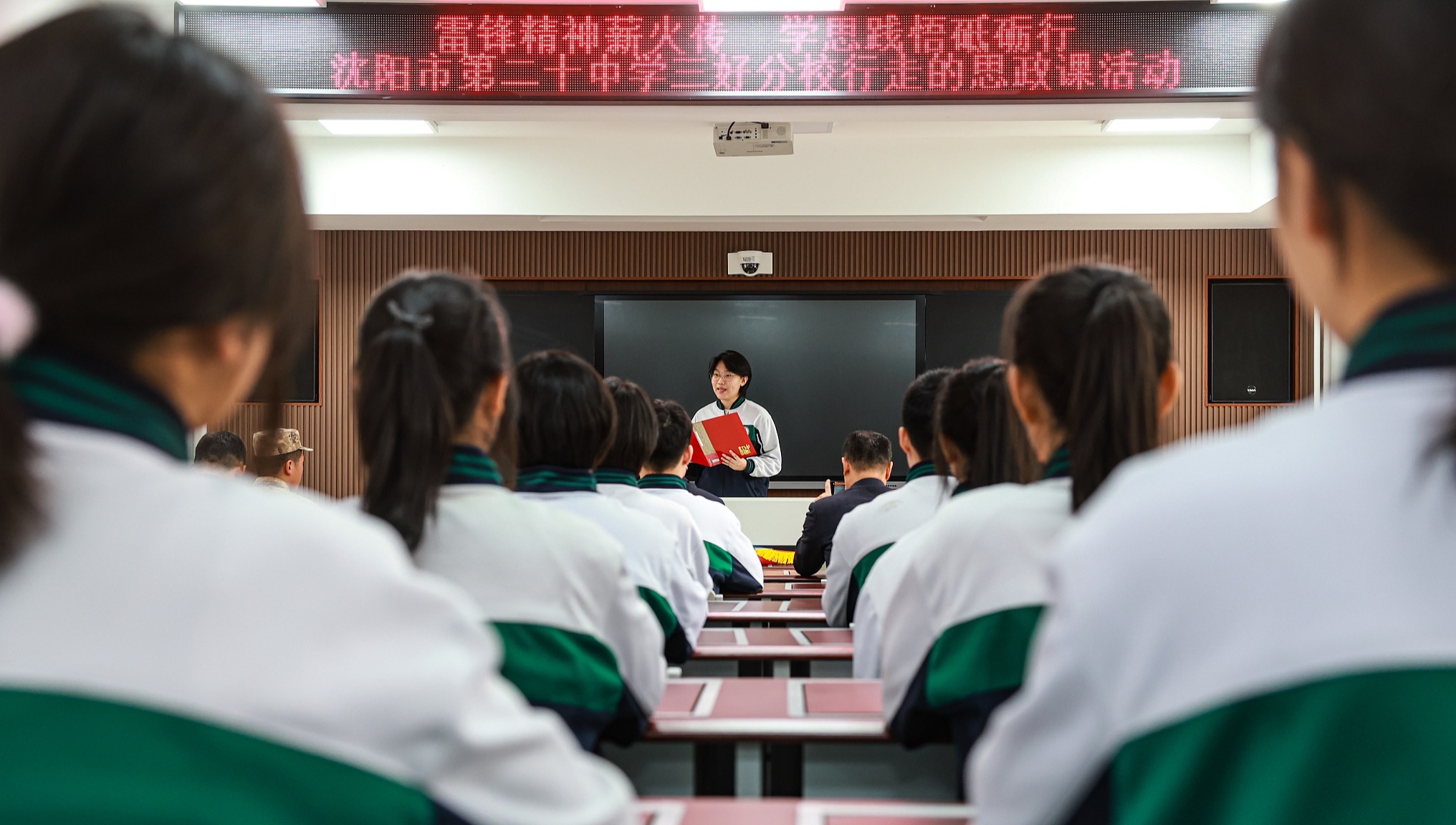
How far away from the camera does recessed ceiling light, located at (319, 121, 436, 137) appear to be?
5996mm

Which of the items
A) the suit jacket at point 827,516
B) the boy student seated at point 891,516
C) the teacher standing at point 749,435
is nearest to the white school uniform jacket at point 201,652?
the boy student seated at point 891,516

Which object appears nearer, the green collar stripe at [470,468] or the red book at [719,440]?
the green collar stripe at [470,468]

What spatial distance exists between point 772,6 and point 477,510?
9.25 feet

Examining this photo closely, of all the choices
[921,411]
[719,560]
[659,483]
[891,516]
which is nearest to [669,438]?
[659,483]

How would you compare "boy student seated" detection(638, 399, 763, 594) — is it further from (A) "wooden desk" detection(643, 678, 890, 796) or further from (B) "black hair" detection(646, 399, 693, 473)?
(A) "wooden desk" detection(643, 678, 890, 796)

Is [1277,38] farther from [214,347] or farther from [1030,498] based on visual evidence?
[1030,498]

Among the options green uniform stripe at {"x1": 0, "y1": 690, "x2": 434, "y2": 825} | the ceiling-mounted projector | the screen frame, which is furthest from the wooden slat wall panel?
green uniform stripe at {"x1": 0, "y1": 690, "x2": 434, "y2": 825}

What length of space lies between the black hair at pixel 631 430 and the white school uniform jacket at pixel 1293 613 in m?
2.68

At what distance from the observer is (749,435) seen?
6.30 metres

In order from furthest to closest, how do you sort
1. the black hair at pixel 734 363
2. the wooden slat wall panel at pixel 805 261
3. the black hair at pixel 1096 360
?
the wooden slat wall panel at pixel 805 261 → the black hair at pixel 734 363 → the black hair at pixel 1096 360

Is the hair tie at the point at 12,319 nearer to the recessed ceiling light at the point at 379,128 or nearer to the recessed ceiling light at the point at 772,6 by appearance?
the recessed ceiling light at the point at 772,6

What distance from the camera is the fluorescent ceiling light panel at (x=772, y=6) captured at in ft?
11.9

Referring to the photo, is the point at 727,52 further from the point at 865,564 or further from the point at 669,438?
the point at 865,564

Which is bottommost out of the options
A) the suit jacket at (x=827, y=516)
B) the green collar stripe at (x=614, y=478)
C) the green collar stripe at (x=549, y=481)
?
the suit jacket at (x=827, y=516)
